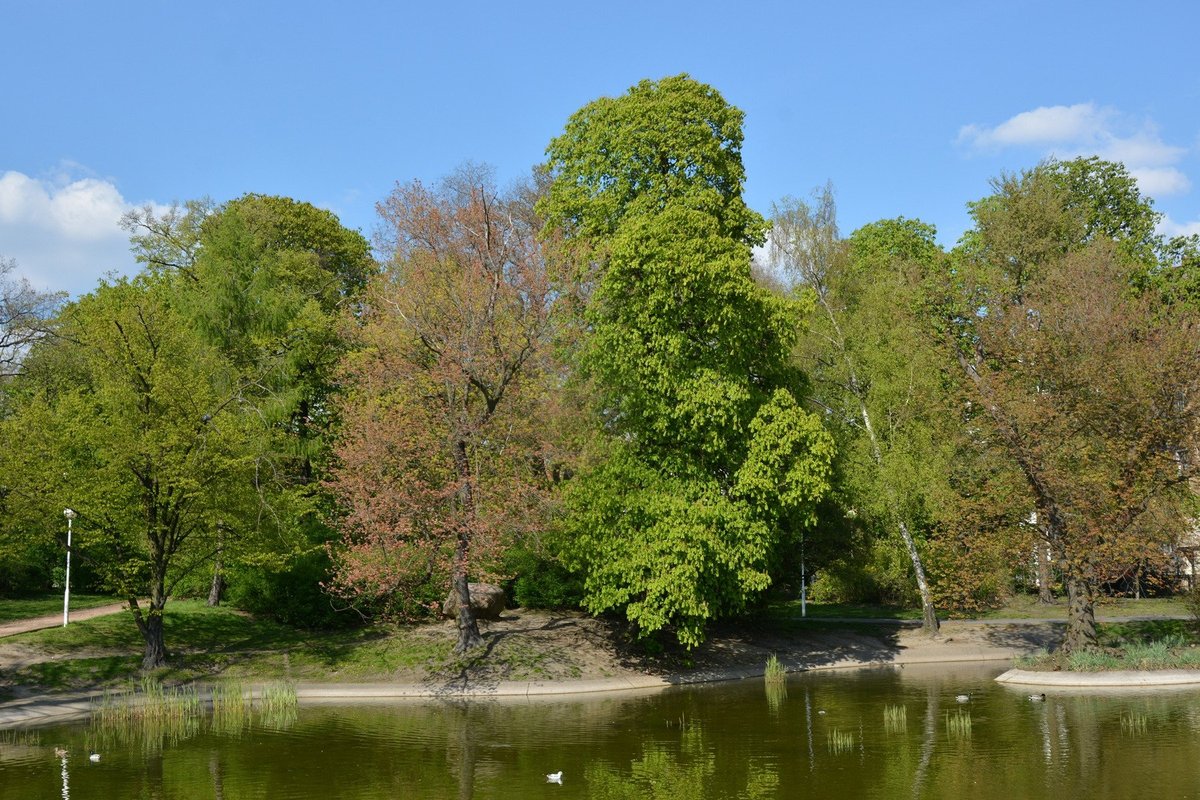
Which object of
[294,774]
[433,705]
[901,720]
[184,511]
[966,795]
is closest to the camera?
[966,795]

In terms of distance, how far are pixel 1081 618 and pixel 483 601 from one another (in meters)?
19.7

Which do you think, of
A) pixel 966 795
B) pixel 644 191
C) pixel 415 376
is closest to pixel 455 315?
pixel 415 376

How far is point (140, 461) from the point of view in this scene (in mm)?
30078

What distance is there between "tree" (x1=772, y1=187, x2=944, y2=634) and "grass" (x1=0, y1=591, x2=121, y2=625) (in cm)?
2913

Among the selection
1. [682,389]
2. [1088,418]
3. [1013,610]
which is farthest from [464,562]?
[1013,610]

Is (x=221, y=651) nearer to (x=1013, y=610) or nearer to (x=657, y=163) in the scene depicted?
(x=657, y=163)

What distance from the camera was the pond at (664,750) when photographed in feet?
58.2

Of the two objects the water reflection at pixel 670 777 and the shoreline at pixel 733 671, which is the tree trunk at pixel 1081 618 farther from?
the water reflection at pixel 670 777

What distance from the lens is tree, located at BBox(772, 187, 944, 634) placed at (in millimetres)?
38812

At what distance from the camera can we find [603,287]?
31969 mm

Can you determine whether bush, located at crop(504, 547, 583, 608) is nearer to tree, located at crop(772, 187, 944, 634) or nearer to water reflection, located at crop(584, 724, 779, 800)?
tree, located at crop(772, 187, 944, 634)

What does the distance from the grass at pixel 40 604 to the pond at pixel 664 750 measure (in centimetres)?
1376

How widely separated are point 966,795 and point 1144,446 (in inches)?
696

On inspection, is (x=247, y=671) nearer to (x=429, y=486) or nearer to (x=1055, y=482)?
(x=429, y=486)
